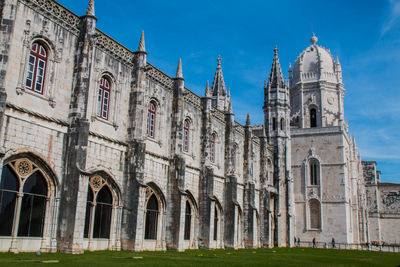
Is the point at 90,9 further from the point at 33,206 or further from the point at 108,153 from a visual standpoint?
the point at 33,206

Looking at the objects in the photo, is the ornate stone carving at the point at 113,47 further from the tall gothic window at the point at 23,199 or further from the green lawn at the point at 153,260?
the green lawn at the point at 153,260

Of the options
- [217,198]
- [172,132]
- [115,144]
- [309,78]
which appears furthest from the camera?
[309,78]

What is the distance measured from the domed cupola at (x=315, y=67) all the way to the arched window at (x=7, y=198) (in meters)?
45.7

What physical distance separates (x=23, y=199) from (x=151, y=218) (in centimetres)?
890

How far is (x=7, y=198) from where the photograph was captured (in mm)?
15555

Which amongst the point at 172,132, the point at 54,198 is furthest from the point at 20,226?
the point at 172,132

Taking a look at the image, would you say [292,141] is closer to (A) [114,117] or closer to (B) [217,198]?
(B) [217,198]

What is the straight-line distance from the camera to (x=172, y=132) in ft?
84.6

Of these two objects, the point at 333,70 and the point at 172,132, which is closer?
the point at 172,132

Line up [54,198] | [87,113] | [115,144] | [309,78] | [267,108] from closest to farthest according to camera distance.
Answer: [54,198], [87,113], [115,144], [267,108], [309,78]

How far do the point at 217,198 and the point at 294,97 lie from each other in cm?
2952

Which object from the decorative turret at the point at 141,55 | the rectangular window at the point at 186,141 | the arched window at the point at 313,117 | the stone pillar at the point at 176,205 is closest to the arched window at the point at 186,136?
the rectangular window at the point at 186,141

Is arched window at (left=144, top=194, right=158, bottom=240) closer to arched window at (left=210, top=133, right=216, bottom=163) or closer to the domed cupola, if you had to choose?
arched window at (left=210, top=133, right=216, bottom=163)

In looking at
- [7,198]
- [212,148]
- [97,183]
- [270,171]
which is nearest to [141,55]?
[97,183]
